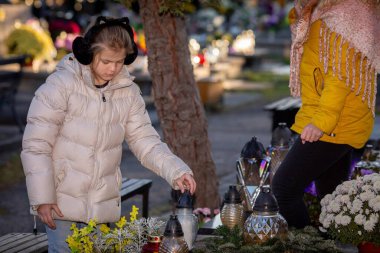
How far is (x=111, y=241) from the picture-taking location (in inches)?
188

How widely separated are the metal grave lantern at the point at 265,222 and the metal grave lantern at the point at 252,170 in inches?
50.4

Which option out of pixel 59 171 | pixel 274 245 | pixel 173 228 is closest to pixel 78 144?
pixel 59 171

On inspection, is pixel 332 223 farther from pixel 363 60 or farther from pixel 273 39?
pixel 273 39

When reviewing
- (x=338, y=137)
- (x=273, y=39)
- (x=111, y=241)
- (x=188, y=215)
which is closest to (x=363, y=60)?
(x=338, y=137)

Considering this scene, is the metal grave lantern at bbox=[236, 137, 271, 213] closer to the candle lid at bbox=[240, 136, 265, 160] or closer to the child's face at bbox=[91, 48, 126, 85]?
the candle lid at bbox=[240, 136, 265, 160]

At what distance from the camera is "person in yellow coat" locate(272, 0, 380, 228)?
5.33 m

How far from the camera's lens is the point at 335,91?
5.28m

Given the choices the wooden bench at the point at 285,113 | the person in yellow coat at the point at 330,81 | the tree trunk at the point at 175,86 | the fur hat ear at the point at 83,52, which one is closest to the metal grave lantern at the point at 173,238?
the fur hat ear at the point at 83,52

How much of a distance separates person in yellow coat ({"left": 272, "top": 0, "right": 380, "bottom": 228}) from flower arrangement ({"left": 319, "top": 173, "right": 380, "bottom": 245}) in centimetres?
17

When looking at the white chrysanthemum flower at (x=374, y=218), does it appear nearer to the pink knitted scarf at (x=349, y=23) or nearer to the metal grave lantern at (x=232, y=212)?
the pink knitted scarf at (x=349, y=23)

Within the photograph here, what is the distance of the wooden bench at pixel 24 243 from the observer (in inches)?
212

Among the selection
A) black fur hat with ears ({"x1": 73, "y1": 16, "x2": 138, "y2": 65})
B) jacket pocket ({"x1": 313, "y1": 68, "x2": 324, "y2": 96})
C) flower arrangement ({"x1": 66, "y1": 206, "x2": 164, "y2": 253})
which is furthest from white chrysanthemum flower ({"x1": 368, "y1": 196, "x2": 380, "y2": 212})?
black fur hat with ears ({"x1": 73, "y1": 16, "x2": 138, "y2": 65})

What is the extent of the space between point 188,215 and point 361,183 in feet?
3.26

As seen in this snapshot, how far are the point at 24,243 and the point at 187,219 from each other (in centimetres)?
98
